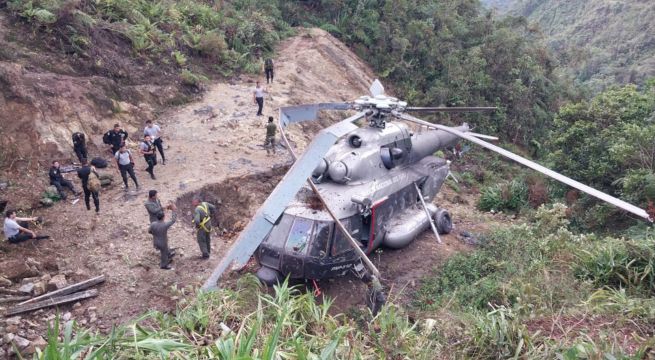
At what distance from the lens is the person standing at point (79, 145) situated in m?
11.4

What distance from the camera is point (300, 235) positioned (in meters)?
8.11

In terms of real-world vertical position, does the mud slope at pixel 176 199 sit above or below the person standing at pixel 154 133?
below

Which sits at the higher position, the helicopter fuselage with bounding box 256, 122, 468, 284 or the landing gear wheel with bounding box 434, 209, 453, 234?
the helicopter fuselage with bounding box 256, 122, 468, 284

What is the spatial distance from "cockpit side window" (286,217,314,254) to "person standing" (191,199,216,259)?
1.81 metres

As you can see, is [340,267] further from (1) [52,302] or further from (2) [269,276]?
(1) [52,302]

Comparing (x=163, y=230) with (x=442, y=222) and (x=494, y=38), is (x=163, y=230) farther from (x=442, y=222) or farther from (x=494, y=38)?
(x=494, y=38)

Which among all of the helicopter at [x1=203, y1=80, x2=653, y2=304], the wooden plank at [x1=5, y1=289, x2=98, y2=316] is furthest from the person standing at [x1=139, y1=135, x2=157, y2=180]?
the wooden plank at [x1=5, y1=289, x2=98, y2=316]

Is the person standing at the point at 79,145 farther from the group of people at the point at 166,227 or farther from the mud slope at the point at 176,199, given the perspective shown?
the group of people at the point at 166,227

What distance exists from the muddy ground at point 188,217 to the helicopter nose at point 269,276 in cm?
85

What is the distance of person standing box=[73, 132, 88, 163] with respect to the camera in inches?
448

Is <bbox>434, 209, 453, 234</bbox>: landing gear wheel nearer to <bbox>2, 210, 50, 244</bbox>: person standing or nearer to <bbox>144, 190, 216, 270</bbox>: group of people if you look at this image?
<bbox>144, 190, 216, 270</bbox>: group of people

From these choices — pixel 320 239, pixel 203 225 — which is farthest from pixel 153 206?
pixel 320 239

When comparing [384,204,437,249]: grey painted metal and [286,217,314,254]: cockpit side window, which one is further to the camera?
[384,204,437,249]: grey painted metal


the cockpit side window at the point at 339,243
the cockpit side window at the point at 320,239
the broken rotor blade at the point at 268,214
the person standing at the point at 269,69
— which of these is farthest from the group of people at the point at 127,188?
the person standing at the point at 269,69
